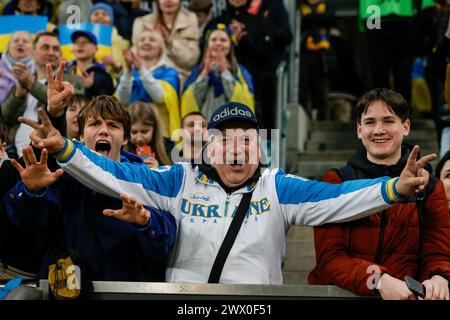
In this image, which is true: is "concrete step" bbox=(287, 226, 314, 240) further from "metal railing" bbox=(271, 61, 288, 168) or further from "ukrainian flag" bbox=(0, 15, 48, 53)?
"ukrainian flag" bbox=(0, 15, 48, 53)

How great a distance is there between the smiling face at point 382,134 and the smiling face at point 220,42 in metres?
3.14

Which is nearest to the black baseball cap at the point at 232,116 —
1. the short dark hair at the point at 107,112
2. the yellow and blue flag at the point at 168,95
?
the short dark hair at the point at 107,112

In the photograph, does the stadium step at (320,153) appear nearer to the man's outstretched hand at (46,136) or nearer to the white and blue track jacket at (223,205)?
the white and blue track jacket at (223,205)

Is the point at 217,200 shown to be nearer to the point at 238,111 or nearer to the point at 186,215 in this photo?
the point at 186,215

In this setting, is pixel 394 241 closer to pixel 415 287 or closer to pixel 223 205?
pixel 415 287

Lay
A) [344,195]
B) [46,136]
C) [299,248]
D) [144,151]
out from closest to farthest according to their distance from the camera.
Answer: [46,136]
[344,195]
[144,151]
[299,248]

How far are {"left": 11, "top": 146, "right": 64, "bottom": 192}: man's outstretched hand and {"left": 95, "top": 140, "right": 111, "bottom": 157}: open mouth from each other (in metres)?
0.51

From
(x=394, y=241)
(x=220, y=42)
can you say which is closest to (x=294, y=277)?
(x=394, y=241)

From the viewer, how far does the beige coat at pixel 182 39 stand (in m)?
7.89

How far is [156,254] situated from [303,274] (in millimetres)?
1974

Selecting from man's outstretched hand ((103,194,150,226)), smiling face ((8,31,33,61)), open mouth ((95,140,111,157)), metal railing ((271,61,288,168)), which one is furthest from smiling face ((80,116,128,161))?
smiling face ((8,31,33,61))

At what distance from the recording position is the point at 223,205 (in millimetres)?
4270

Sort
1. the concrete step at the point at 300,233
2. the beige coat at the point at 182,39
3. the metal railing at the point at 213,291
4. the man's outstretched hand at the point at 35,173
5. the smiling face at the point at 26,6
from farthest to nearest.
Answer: the smiling face at the point at 26,6
the beige coat at the point at 182,39
the concrete step at the point at 300,233
the man's outstretched hand at the point at 35,173
the metal railing at the point at 213,291

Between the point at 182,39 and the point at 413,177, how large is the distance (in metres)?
4.52
